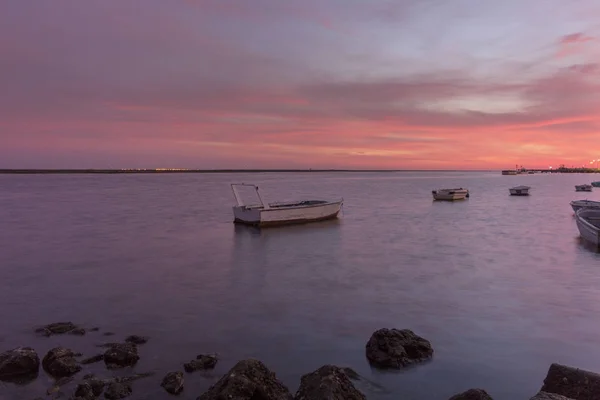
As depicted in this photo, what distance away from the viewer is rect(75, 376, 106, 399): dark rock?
24.0ft

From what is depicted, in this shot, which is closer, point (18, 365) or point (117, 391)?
point (117, 391)

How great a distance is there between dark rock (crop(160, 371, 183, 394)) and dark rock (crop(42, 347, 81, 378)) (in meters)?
1.76

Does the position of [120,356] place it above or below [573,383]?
below

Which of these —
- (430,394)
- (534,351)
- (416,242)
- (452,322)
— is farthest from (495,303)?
(416,242)

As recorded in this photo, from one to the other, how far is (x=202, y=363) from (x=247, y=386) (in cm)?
249

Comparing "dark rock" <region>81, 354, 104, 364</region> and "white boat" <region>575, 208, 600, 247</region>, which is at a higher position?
"white boat" <region>575, 208, 600, 247</region>

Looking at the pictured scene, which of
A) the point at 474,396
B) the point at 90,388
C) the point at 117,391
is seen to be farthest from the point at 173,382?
the point at 474,396

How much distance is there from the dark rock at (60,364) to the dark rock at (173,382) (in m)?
1.76

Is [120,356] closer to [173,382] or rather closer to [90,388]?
[90,388]

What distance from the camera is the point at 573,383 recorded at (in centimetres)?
665

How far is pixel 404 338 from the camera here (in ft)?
30.5

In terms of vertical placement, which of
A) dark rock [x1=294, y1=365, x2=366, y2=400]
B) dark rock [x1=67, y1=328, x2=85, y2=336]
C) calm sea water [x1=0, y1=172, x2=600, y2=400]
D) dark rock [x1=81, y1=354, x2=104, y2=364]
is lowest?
calm sea water [x1=0, y1=172, x2=600, y2=400]

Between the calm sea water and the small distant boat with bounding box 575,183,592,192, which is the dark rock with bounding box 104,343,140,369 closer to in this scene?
the calm sea water

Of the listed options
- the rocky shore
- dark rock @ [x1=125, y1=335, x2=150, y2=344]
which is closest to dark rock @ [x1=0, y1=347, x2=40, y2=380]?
the rocky shore
